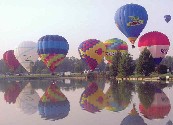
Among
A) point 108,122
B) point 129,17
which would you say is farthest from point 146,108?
point 129,17

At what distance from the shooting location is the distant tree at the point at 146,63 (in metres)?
57.7

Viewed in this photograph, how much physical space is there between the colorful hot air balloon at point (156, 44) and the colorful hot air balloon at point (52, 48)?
1823 centimetres

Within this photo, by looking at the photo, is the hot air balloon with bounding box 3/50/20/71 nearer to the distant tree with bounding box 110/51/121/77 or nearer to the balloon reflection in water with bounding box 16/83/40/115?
the distant tree with bounding box 110/51/121/77

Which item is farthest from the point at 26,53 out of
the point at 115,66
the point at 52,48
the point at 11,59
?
the point at 115,66

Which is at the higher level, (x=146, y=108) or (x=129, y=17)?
(x=129, y=17)

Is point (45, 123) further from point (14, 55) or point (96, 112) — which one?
point (14, 55)

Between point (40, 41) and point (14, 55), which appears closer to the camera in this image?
point (40, 41)

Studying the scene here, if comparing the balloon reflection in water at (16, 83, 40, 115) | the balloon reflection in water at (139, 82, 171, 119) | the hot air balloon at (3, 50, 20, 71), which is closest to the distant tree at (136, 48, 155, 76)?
the balloon reflection in water at (16, 83, 40, 115)

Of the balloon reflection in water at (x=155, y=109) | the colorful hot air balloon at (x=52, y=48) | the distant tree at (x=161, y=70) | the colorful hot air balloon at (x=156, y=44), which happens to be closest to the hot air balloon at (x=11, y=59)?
the colorful hot air balloon at (x=52, y=48)

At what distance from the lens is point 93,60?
75.3 meters

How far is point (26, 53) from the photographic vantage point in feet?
295

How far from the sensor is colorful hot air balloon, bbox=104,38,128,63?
81.7 m

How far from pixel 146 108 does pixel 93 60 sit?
55.8 metres

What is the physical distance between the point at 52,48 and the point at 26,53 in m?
20.7
